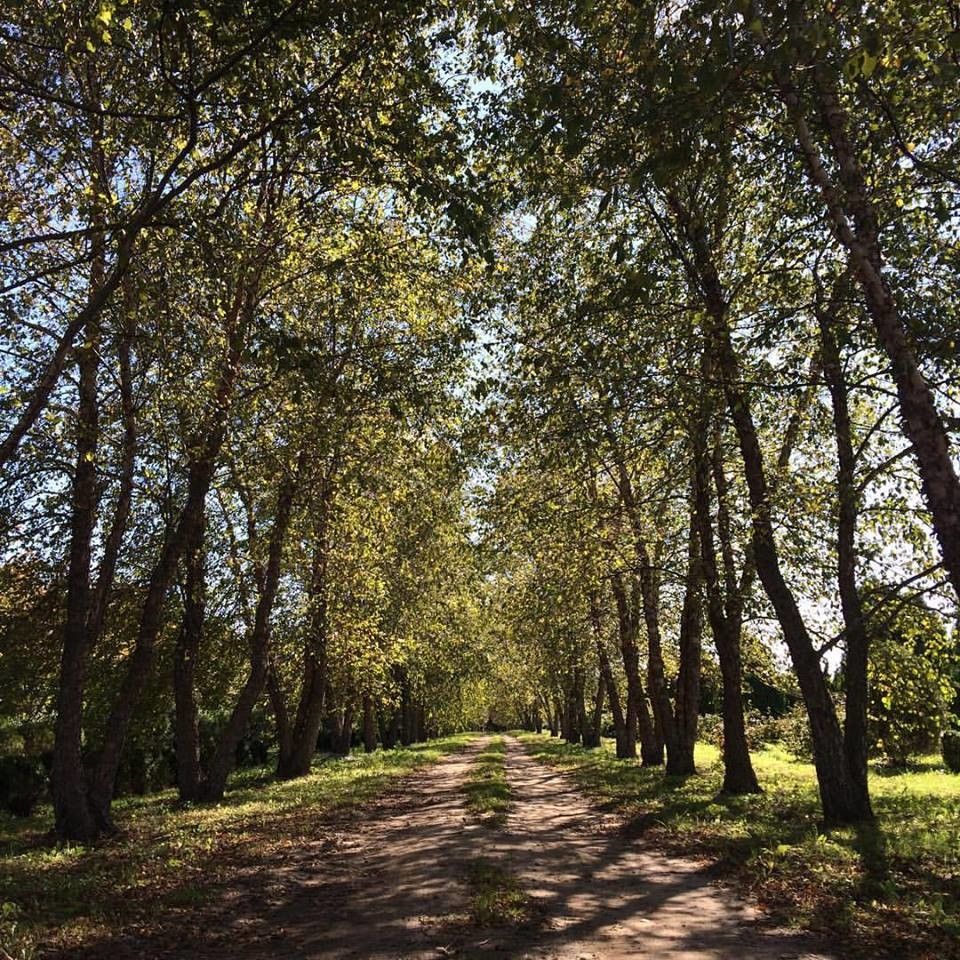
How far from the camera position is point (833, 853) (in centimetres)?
930

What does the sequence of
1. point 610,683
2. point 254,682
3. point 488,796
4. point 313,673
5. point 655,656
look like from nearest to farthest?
point 488,796, point 254,682, point 655,656, point 313,673, point 610,683

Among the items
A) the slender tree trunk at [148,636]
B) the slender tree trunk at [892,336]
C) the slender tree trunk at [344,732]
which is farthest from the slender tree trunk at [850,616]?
the slender tree trunk at [344,732]

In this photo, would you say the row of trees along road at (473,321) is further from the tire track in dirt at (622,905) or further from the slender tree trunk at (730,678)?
the tire track in dirt at (622,905)

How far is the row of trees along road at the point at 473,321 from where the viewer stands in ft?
22.4

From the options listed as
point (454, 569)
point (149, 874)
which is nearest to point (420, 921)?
point (149, 874)

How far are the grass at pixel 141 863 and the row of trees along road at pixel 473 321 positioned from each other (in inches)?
56.3

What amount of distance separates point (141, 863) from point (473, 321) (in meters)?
9.28

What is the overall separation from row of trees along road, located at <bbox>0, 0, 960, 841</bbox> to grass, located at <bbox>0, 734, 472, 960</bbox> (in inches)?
56.3

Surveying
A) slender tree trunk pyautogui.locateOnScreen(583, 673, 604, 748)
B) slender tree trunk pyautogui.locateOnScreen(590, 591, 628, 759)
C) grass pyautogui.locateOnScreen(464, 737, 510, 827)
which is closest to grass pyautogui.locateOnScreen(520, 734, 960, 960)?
grass pyautogui.locateOnScreen(464, 737, 510, 827)

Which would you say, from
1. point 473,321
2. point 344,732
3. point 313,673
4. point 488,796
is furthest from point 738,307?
point 344,732

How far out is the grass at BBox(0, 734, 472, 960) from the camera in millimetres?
7109

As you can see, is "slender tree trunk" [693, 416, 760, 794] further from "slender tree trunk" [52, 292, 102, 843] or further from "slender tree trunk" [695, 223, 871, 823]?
"slender tree trunk" [52, 292, 102, 843]

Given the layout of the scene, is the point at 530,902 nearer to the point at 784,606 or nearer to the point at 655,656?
the point at 784,606

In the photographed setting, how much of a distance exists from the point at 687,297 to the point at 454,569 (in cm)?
1934
